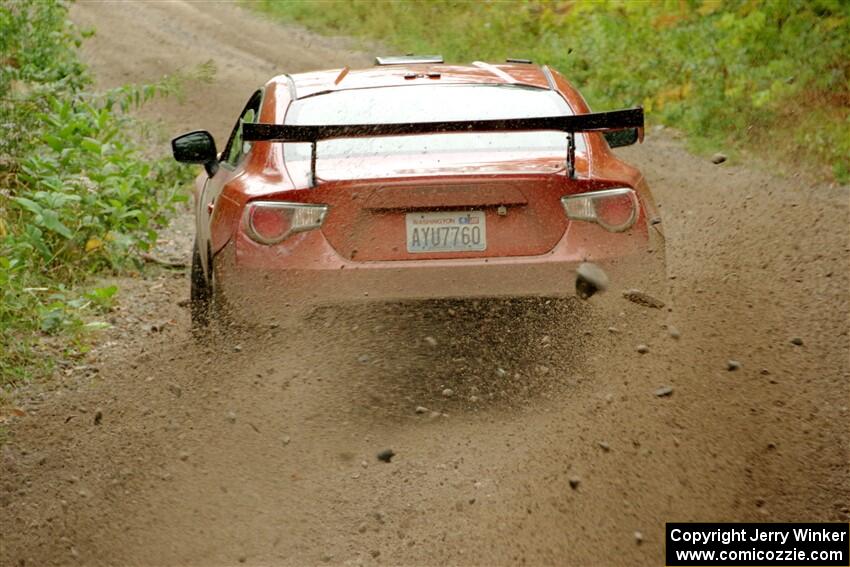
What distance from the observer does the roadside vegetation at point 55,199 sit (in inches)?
255

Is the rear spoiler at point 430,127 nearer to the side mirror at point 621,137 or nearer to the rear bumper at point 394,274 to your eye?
the rear bumper at point 394,274

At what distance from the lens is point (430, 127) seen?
465cm

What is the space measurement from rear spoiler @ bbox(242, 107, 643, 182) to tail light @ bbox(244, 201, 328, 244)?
0.93ft

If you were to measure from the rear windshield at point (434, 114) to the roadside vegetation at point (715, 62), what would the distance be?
18.7 ft

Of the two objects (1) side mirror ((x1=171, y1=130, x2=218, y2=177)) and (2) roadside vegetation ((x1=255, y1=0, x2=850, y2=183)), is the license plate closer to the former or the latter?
(1) side mirror ((x1=171, y1=130, x2=218, y2=177))

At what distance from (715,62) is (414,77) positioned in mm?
8629

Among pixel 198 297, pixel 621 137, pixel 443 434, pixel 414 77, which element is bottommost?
pixel 443 434

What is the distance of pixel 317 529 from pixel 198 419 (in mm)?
1248

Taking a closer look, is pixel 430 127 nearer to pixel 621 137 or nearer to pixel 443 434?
pixel 443 434

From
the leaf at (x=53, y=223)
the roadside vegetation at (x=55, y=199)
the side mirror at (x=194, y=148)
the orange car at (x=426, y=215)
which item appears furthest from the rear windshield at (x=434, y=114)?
the leaf at (x=53, y=223)

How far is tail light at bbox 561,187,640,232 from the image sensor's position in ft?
16.0

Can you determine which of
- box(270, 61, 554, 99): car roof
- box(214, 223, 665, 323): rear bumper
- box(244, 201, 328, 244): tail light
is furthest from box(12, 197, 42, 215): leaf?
box(244, 201, 328, 244): tail light

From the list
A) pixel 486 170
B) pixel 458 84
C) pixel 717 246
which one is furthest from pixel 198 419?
pixel 717 246

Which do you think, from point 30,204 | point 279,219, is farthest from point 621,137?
point 30,204
